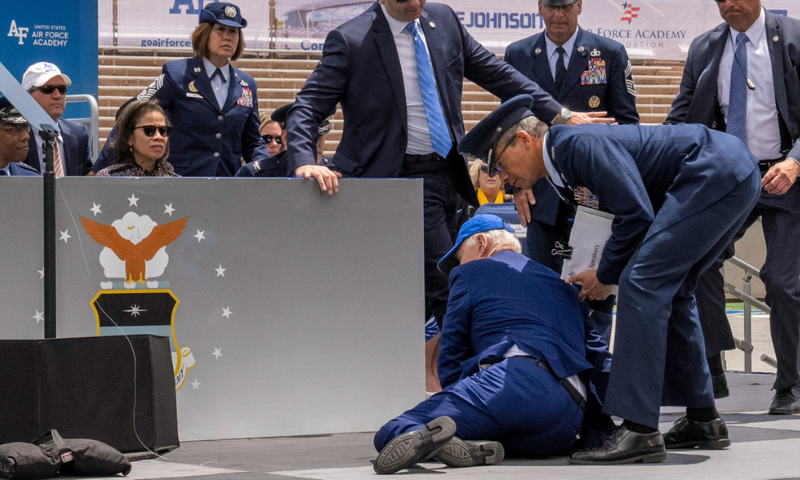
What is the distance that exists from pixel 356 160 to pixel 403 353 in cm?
88

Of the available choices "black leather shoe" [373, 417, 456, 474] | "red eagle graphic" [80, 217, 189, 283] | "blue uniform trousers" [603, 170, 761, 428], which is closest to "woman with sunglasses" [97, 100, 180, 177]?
"red eagle graphic" [80, 217, 189, 283]

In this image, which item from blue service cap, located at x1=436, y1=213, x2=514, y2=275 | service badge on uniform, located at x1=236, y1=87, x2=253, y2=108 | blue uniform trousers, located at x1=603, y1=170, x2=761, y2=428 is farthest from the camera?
service badge on uniform, located at x1=236, y1=87, x2=253, y2=108

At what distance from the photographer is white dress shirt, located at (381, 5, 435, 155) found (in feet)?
15.1

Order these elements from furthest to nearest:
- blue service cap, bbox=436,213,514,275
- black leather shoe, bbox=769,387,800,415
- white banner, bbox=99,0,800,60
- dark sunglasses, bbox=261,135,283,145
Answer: white banner, bbox=99,0,800,60, dark sunglasses, bbox=261,135,283,145, black leather shoe, bbox=769,387,800,415, blue service cap, bbox=436,213,514,275

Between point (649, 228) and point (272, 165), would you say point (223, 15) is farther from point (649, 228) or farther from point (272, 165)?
point (649, 228)

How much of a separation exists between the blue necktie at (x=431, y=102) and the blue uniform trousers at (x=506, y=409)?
1.31 m

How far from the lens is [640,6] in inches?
495

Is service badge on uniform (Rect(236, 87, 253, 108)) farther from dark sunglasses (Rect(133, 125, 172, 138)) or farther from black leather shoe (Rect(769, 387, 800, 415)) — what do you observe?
black leather shoe (Rect(769, 387, 800, 415))

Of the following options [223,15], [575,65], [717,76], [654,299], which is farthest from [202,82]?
[654,299]

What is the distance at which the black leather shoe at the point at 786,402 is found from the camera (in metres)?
4.79

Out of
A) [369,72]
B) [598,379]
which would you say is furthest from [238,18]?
[598,379]

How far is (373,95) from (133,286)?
129cm

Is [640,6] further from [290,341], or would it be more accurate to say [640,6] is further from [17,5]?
[290,341]

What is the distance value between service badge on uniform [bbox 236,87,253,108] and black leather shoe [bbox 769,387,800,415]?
293 centimetres
